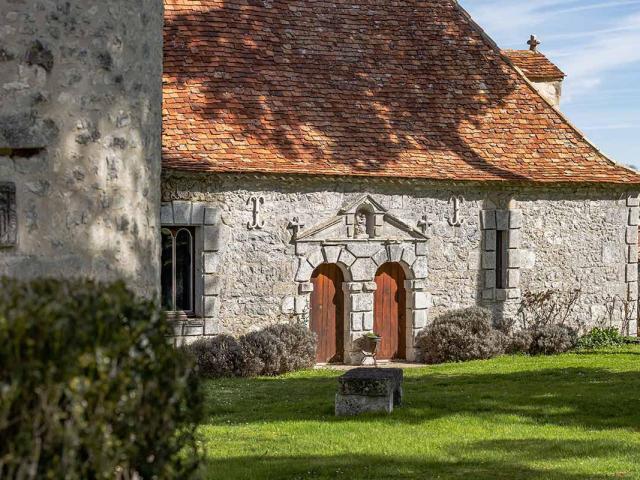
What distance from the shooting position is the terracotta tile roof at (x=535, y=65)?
25031 mm

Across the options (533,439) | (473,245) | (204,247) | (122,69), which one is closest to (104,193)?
(122,69)

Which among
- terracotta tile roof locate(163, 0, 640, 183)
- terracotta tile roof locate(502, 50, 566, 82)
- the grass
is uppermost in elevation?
terracotta tile roof locate(502, 50, 566, 82)

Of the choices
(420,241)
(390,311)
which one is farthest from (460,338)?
(420,241)

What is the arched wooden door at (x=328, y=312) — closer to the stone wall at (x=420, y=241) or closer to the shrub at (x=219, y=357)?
the stone wall at (x=420, y=241)

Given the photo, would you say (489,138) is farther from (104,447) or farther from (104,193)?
(104,447)

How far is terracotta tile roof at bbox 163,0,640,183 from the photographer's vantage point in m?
18.6

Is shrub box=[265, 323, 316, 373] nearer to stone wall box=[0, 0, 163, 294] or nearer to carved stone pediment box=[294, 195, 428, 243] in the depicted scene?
carved stone pediment box=[294, 195, 428, 243]

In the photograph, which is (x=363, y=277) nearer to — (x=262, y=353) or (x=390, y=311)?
(x=390, y=311)

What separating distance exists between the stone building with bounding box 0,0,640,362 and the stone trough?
5.88 meters

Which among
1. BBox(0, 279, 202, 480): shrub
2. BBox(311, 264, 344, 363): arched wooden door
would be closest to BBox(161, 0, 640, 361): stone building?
BBox(311, 264, 344, 363): arched wooden door

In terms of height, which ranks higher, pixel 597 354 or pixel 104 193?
pixel 104 193

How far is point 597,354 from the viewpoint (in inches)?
800

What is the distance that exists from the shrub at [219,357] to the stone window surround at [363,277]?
1.68 metres

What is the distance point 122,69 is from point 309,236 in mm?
13028
